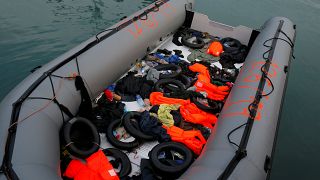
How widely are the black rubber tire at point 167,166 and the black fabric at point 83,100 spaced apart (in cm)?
91

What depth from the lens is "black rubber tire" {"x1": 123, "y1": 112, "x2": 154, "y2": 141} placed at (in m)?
3.18

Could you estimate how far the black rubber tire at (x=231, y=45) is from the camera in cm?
535

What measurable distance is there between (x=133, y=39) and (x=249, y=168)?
260cm

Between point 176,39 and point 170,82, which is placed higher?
point 176,39

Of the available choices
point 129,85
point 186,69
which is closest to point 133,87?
point 129,85

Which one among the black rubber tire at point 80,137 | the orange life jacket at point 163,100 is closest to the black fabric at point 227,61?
the orange life jacket at point 163,100

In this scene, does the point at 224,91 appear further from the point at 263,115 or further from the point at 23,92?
the point at 23,92

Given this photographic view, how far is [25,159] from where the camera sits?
2.15 meters

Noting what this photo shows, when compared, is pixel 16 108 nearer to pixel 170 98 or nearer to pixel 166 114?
pixel 166 114

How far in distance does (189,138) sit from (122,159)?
2.66ft

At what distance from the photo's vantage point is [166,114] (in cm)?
351

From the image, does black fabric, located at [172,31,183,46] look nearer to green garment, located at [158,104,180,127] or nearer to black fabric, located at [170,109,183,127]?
green garment, located at [158,104,180,127]

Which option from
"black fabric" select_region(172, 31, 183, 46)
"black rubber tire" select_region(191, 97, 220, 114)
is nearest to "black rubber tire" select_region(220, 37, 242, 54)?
"black fabric" select_region(172, 31, 183, 46)

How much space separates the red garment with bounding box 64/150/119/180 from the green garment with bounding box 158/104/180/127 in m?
0.90
